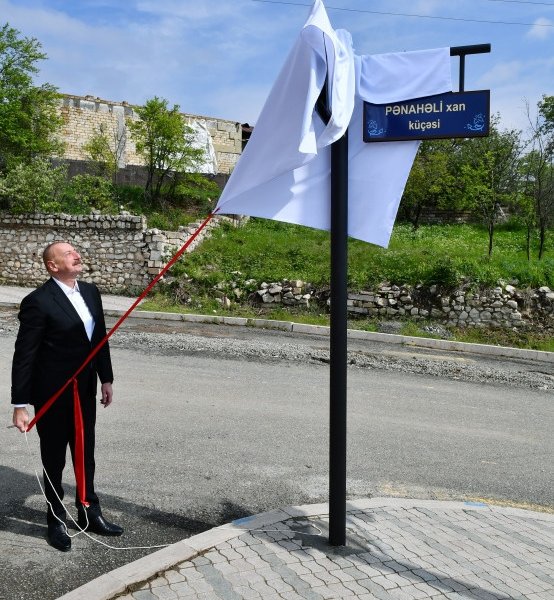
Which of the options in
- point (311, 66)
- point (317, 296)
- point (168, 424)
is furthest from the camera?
point (317, 296)

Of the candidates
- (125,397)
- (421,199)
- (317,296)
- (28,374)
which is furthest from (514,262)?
(28,374)

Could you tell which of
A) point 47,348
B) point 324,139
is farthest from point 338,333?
point 47,348

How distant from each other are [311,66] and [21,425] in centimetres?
271

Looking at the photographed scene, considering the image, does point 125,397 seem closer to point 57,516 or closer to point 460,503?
point 57,516

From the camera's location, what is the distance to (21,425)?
382 centimetres

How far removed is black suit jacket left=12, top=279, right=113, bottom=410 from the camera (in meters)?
3.88

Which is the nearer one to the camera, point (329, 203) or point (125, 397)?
point (329, 203)

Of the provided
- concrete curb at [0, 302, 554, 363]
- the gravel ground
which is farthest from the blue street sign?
concrete curb at [0, 302, 554, 363]

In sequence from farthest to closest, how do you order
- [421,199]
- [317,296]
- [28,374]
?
1. [421,199]
2. [317,296]
3. [28,374]

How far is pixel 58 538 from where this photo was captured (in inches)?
155

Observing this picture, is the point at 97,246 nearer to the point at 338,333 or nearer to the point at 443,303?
the point at 443,303

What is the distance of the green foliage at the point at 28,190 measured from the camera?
21.5m

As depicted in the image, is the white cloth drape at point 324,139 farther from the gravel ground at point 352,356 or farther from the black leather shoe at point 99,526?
the gravel ground at point 352,356

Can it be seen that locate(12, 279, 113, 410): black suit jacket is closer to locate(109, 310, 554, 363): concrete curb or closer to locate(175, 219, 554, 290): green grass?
locate(109, 310, 554, 363): concrete curb
